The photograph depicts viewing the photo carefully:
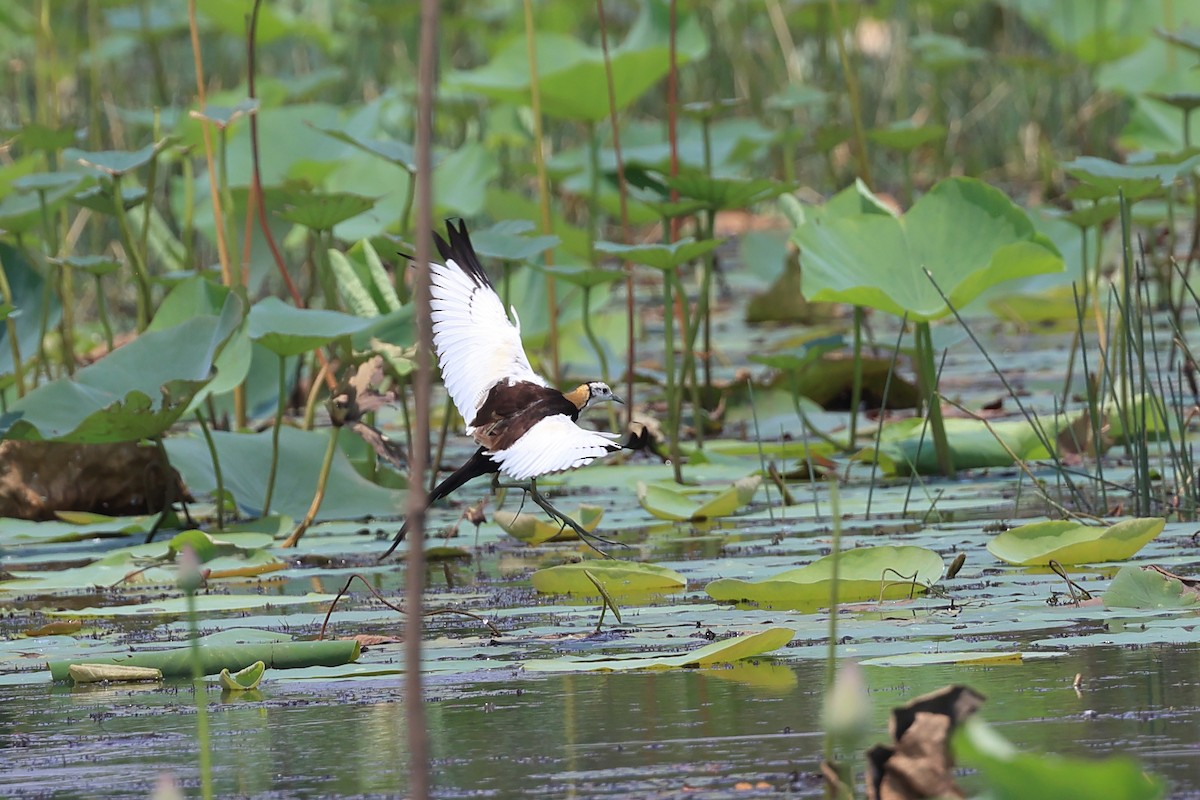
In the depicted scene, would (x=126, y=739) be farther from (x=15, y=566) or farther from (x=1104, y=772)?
(x=15, y=566)

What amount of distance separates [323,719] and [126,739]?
0.68 feet

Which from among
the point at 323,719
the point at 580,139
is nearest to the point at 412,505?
the point at 323,719

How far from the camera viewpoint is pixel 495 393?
296 cm

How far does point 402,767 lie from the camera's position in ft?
5.65

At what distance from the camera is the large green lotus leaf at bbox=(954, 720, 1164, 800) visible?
0.97 meters

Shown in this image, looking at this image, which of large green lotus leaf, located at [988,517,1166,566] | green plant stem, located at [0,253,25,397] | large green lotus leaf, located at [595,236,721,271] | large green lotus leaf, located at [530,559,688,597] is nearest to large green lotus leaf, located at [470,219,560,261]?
large green lotus leaf, located at [595,236,721,271]

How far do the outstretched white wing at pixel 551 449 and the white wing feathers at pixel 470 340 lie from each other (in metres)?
0.25

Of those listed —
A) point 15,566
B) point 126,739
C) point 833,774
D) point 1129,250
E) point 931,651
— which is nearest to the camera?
point 833,774

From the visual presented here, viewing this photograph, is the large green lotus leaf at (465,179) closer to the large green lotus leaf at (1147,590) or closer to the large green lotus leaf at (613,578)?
the large green lotus leaf at (613,578)

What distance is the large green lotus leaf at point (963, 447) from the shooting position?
3.87m

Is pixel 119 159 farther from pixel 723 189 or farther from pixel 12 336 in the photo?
pixel 723 189

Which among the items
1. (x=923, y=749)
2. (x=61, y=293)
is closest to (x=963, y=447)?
(x=61, y=293)

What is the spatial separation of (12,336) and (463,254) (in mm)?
1302

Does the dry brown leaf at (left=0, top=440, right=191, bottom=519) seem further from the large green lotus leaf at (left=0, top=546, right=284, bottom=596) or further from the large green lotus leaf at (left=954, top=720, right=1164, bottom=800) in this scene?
the large green lotus leaf at (left=954, top=720, right=1164, bottom=800)
